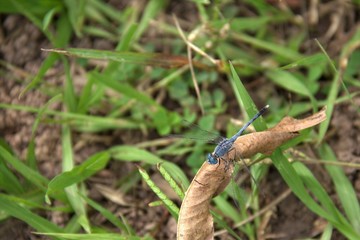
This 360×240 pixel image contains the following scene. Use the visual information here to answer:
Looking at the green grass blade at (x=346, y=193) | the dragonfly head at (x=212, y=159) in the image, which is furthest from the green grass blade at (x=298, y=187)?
the dragonfly head at (x=212, y=159)

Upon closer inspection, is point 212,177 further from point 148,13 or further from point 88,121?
point 148,13

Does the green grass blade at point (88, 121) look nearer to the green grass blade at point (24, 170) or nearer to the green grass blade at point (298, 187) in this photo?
the green grass blade at point (24, 170)

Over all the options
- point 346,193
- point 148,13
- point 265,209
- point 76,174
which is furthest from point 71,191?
point 346,193

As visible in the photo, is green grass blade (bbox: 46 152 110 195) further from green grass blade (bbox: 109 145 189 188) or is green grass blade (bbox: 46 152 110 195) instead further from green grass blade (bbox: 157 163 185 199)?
green grass blade (bbox: 157 163 185 199)

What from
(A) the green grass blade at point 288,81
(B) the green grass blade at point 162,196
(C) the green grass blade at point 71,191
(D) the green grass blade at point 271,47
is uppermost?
(D) the green grass blade at point 271,47

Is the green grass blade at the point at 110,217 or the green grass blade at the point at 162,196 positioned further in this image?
the green grass blade at the point at 110,217

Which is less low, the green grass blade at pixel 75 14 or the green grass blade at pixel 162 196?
the green grass blade at pixel 75 14

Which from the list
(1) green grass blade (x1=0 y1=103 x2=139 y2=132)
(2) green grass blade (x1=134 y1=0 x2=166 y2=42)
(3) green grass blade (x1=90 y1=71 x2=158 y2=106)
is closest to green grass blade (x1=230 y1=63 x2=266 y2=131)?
(3) green grass blade (x1=90 y1=71 x2=158 y2=106)
